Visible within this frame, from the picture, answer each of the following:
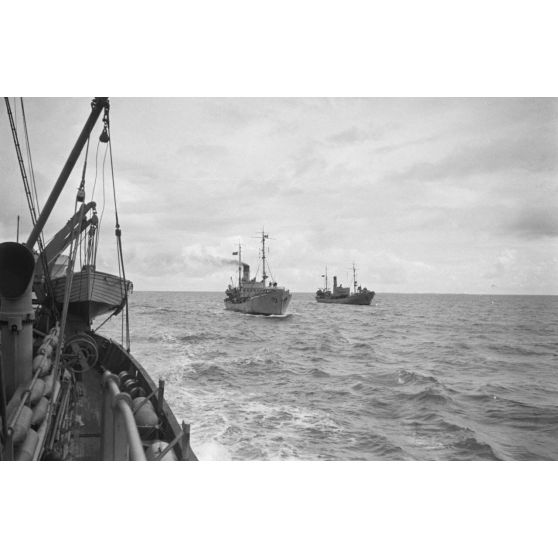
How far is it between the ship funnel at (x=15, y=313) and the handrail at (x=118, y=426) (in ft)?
4.89

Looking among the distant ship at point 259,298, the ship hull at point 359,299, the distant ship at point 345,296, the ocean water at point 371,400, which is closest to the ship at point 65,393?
the ocean water at point 371,400

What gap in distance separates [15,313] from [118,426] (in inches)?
75.1

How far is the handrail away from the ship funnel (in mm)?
1492

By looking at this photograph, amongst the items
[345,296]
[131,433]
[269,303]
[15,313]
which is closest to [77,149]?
[15,313]

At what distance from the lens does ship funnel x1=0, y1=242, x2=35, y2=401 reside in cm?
358

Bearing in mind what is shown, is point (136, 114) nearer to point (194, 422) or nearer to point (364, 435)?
point (194, 422)

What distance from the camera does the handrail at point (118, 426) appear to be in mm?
1860

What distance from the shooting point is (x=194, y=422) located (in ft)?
23.5

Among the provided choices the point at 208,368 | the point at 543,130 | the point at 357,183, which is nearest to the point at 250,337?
the point at 208,368

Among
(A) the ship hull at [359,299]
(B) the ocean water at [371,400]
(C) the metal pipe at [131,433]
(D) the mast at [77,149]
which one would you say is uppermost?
(D) the mast at [77,149]

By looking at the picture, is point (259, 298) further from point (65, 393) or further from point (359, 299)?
point (65, 393)

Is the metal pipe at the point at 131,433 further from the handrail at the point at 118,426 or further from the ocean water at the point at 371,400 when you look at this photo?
the ocean water at the point at 371,400

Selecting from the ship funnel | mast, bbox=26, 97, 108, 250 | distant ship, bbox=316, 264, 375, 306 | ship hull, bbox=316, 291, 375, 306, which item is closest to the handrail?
the ship funnel

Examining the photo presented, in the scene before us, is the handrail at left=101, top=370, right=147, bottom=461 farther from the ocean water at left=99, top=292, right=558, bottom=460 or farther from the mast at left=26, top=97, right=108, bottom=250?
the ocean water at left=99, top=292, right=558, bottom=460
